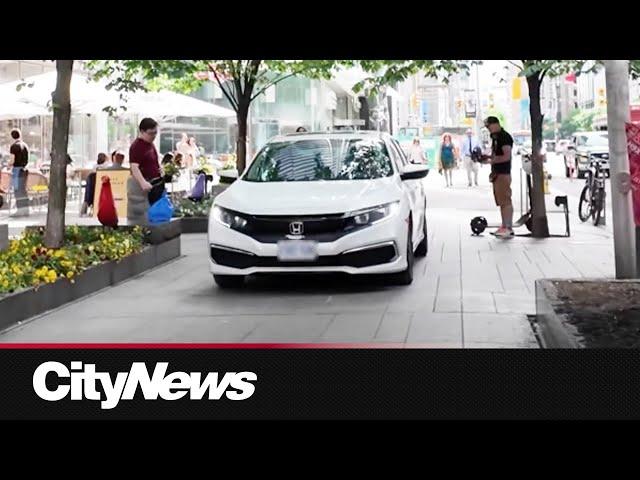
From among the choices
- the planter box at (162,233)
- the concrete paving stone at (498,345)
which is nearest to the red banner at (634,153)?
the concrete paving stone at (498,345)

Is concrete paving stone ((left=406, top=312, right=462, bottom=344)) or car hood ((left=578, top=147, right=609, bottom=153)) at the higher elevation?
car hood ((left=578, top=147, right=609, bottom=153))

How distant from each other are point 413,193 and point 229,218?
88.6 inches

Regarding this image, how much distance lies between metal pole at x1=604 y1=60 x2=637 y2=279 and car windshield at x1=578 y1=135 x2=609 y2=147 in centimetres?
2525

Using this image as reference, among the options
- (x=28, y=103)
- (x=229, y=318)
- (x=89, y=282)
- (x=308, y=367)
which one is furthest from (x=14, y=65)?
(x=308, y=367)

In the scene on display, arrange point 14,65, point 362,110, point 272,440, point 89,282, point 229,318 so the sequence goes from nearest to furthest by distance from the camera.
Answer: point 272,440 → point 229,318 → point 89,282 → point 14,65 → point 362,110

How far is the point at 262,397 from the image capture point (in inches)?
225

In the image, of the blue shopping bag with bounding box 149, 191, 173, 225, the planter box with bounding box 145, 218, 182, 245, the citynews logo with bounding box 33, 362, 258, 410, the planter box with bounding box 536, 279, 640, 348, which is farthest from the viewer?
the blue shopping bag with bounding box 149, 191, 173, 225

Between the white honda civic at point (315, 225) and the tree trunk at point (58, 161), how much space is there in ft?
5.57

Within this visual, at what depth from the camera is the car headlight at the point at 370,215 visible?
8734 mm

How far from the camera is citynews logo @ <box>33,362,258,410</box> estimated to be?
5.71m

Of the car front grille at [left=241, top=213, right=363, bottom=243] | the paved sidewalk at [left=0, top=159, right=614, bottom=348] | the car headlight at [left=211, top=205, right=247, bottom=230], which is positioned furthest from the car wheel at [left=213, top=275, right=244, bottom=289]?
the car front grille at [left=241, top=213, right=363, bottom=243]

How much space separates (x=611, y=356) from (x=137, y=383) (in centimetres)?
274

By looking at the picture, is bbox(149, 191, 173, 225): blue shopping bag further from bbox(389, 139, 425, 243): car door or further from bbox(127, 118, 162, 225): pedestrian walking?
bbox(389, 139, 425, 243): car door
